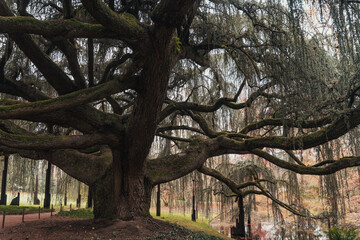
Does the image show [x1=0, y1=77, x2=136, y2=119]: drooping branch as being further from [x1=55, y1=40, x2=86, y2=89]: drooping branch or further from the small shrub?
the small shrub

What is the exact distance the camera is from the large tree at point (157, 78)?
126 inches

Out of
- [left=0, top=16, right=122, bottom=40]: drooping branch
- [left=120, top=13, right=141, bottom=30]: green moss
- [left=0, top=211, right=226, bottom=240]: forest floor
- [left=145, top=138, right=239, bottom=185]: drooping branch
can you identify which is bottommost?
[left=0, top=211, right=226, bottom=240]: forest floor

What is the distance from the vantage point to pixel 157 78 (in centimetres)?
390

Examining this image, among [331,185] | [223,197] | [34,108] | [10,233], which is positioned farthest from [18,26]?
[223,197]

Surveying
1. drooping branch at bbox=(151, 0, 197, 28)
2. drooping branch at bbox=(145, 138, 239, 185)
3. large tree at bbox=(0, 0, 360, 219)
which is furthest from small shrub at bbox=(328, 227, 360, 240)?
drooping branch at bbox=(151, 0, 197, 28)

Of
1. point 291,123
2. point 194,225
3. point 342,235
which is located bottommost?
point 194,225

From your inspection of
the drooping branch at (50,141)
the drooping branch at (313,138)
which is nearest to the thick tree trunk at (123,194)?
the drooping branch at (50,141)

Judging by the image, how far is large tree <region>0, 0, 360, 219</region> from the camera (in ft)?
10.5

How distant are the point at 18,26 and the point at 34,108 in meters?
1.02

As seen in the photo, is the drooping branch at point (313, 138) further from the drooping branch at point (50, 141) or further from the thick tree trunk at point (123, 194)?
the drooping branch at point (50, 141)

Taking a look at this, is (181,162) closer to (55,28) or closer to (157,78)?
(157,78)

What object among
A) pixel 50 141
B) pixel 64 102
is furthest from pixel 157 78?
pixel 50 141

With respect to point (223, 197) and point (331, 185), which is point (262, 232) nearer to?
point (223, 197)

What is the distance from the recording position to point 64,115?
14.8 ft
